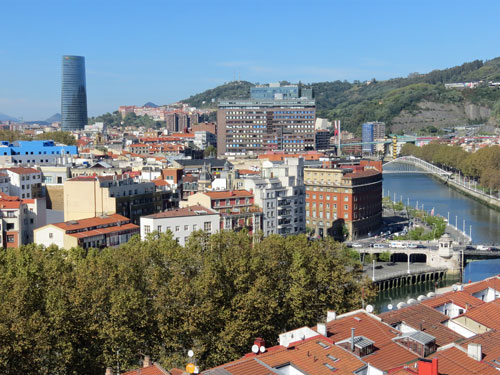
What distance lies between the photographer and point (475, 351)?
658 inches

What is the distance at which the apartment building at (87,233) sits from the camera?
35.0m

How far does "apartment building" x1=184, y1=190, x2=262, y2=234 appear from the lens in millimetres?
40359

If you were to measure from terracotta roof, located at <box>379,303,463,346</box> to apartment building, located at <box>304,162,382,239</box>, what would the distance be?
3028 cm

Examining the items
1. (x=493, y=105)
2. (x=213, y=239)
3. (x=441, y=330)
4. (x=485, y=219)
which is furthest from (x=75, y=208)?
(x=493, y=105)

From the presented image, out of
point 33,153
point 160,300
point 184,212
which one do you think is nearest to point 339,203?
point 184,212

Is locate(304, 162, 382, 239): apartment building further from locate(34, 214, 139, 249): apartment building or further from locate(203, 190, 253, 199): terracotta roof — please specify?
locate(34, 214, 139, 249): apartment building

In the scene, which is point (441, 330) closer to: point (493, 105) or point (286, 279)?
point (286, 279)

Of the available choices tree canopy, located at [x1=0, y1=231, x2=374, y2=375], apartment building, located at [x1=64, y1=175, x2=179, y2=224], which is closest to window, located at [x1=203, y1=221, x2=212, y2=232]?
apartment building, located at [x1=64, y1=175, x2=179, y2=224]

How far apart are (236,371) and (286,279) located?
405 inches

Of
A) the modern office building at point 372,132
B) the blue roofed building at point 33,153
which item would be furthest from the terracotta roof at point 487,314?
the modern office building at point 372,132

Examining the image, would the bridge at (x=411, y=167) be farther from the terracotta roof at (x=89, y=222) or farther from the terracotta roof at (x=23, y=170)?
the terracotta roof at (x=89, y=222)

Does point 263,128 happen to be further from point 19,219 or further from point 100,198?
point 19,219

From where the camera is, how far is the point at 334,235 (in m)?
51.5

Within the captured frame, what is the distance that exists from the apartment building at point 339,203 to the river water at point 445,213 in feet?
23.8
